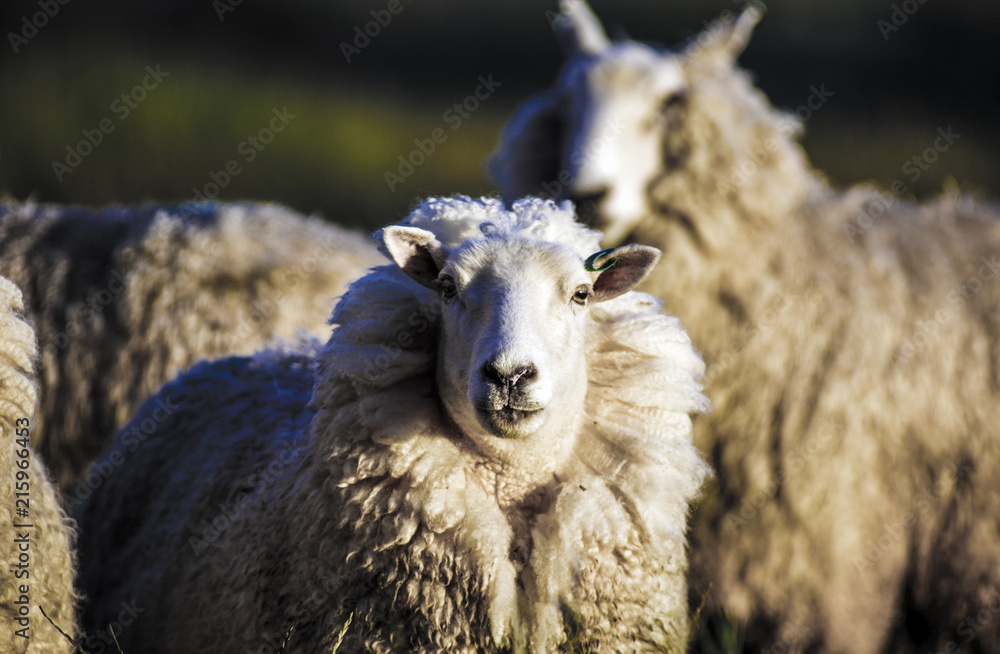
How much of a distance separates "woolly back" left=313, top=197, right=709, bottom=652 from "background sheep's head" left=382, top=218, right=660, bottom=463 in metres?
0.09

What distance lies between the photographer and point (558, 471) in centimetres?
257

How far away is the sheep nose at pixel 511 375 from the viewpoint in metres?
2.17

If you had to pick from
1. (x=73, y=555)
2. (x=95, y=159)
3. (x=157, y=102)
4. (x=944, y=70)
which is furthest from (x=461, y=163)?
(x=73, y=555)

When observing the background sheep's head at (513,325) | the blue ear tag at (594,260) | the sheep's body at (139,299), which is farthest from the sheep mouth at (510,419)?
the sheep's body at (139,299)

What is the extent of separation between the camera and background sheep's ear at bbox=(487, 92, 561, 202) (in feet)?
15.5

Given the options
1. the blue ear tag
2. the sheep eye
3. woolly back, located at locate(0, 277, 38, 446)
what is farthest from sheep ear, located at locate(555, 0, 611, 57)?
woolly back, located at locate(0, 277, 38, 446)

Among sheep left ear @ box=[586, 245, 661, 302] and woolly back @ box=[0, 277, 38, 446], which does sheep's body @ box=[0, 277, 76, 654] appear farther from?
sheep left ear @ box=[586, 245, 661, 302]

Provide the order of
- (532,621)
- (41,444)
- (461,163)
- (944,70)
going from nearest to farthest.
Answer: (532,621), (41,444), (461,163), (944,70)

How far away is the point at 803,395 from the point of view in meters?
4.06

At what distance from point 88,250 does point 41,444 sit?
891mm

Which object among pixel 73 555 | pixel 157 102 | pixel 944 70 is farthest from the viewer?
pixel 944 70

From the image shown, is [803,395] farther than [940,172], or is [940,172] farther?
[940,172]

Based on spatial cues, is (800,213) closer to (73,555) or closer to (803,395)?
(803,395)

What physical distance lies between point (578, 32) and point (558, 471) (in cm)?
289
